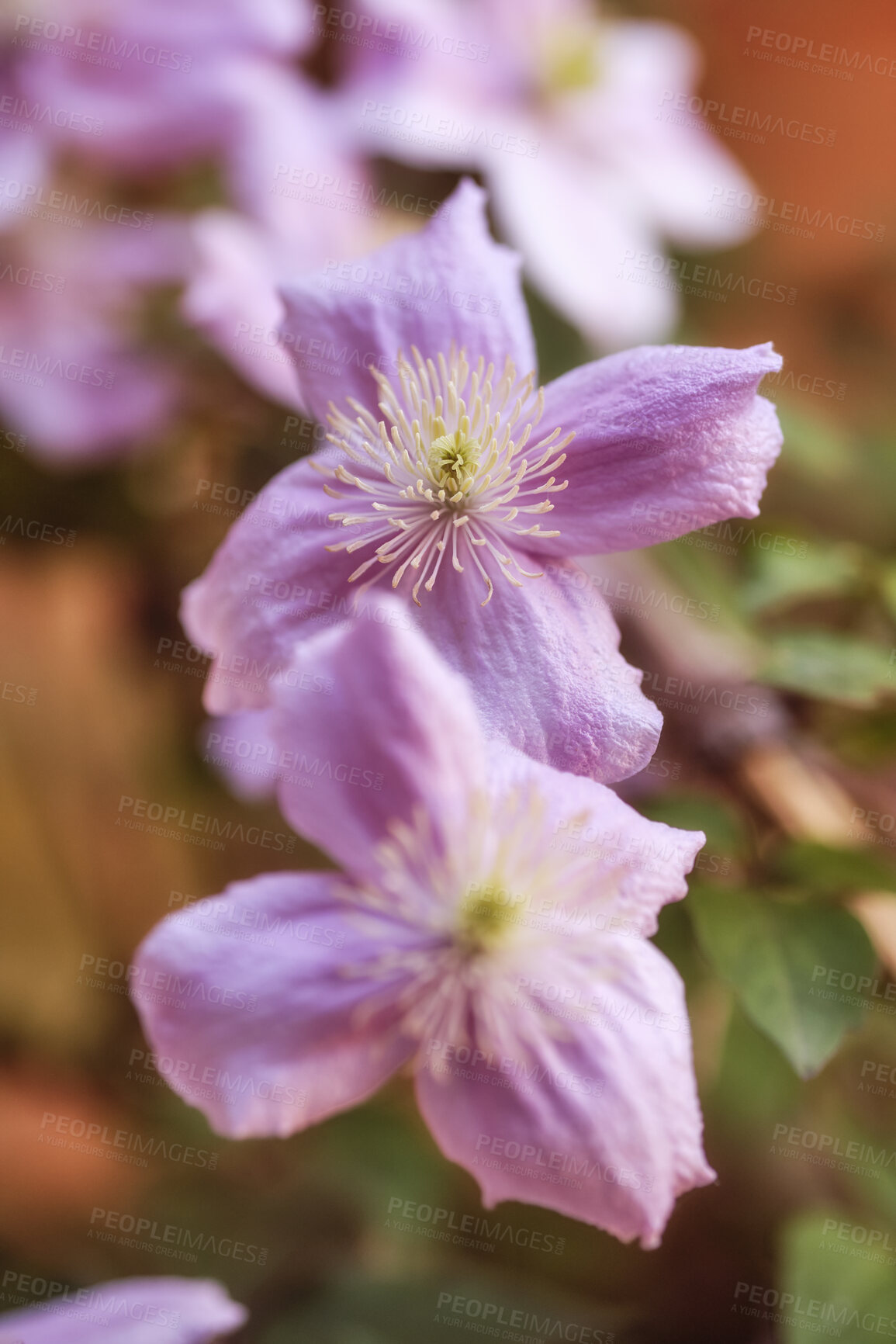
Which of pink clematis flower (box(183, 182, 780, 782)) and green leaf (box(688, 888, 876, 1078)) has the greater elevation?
pink clematis flower (box(183, 182, 780, 782))

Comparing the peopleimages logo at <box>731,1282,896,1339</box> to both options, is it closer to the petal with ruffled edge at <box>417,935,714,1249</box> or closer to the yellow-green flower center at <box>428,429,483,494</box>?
the petal with ruffled edge at <box>417,935,714,1249</box>

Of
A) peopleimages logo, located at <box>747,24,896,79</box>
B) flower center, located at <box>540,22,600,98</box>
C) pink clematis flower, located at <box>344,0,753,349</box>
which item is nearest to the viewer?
pink clematis flower, located at <box>344,0,753,349</box>

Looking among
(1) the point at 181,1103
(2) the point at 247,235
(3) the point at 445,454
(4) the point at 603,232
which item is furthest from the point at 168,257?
(1) the point at 181,1103

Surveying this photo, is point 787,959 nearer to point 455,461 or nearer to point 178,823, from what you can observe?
point 455,461

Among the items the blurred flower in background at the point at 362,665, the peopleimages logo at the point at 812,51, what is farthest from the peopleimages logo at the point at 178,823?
the peopleimages logo at the point at 812,51

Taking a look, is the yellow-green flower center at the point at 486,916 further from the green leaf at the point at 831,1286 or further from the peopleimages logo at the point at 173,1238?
the peopleimages logo at the point at 173,1238

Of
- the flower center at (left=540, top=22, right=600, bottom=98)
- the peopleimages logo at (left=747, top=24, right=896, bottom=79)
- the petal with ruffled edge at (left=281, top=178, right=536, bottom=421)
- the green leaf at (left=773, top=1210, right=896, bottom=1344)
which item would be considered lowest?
the green leaf at (left=773, top=1210, right=896, bottom=1344)

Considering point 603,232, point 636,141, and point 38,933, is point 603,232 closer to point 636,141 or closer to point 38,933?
point 636,141

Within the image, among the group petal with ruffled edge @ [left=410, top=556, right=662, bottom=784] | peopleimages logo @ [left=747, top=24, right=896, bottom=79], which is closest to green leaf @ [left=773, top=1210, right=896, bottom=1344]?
petal with ruffled edge @ [left=410, top=556, right=662, bottom=784]
